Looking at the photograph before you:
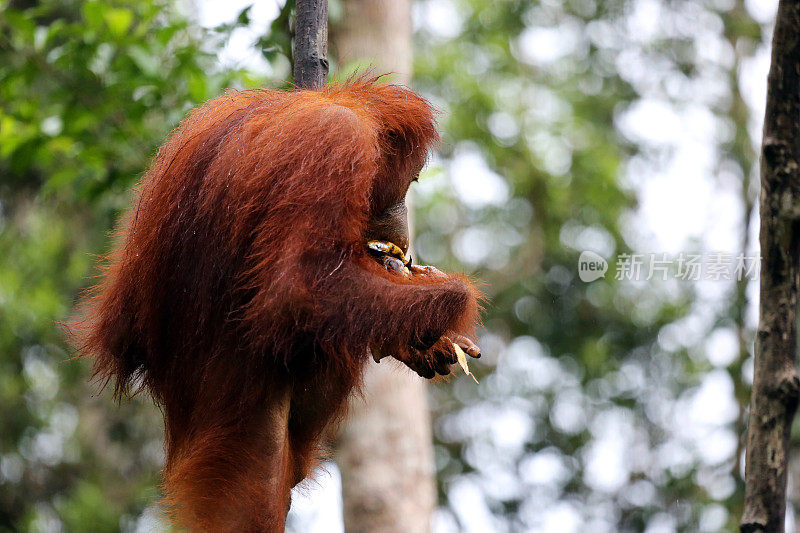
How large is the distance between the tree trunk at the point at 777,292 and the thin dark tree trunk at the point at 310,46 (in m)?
1.27

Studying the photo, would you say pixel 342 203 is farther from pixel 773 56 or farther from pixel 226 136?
pixel 773 56

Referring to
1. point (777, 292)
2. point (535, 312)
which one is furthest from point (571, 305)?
point (777, 292)

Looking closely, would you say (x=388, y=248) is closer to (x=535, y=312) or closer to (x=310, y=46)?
(x=310, y=46)

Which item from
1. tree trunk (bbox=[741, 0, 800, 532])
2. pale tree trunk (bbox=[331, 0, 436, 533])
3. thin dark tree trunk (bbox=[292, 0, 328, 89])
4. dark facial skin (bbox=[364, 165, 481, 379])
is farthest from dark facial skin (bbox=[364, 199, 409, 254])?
pale tree trunk (bbox=[331, 0, 436, 533])

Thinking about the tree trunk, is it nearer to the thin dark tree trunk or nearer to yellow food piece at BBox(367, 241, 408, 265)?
yellow food piece at BBox(367, 241, 408, 265)

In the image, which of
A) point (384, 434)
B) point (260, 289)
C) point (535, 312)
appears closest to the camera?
point (260, 289)

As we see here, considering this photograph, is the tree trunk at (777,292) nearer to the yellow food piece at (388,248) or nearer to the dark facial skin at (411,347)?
the dark facial skin at (411,347)

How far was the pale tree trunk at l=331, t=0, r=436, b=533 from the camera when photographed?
16.3 ft

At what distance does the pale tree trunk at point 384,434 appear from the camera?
4.96 m

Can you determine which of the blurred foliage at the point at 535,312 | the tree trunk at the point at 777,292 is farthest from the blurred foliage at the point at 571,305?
the tree trunk at the point at 777,292

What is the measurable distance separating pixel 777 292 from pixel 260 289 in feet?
4.90

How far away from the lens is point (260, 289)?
177cm

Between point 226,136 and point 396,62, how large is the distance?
3.61m

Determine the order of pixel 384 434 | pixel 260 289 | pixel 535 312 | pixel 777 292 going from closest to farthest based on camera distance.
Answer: pixel 260 289 < pixel 777 292 < pixel 384 434 < pixel 535 312
